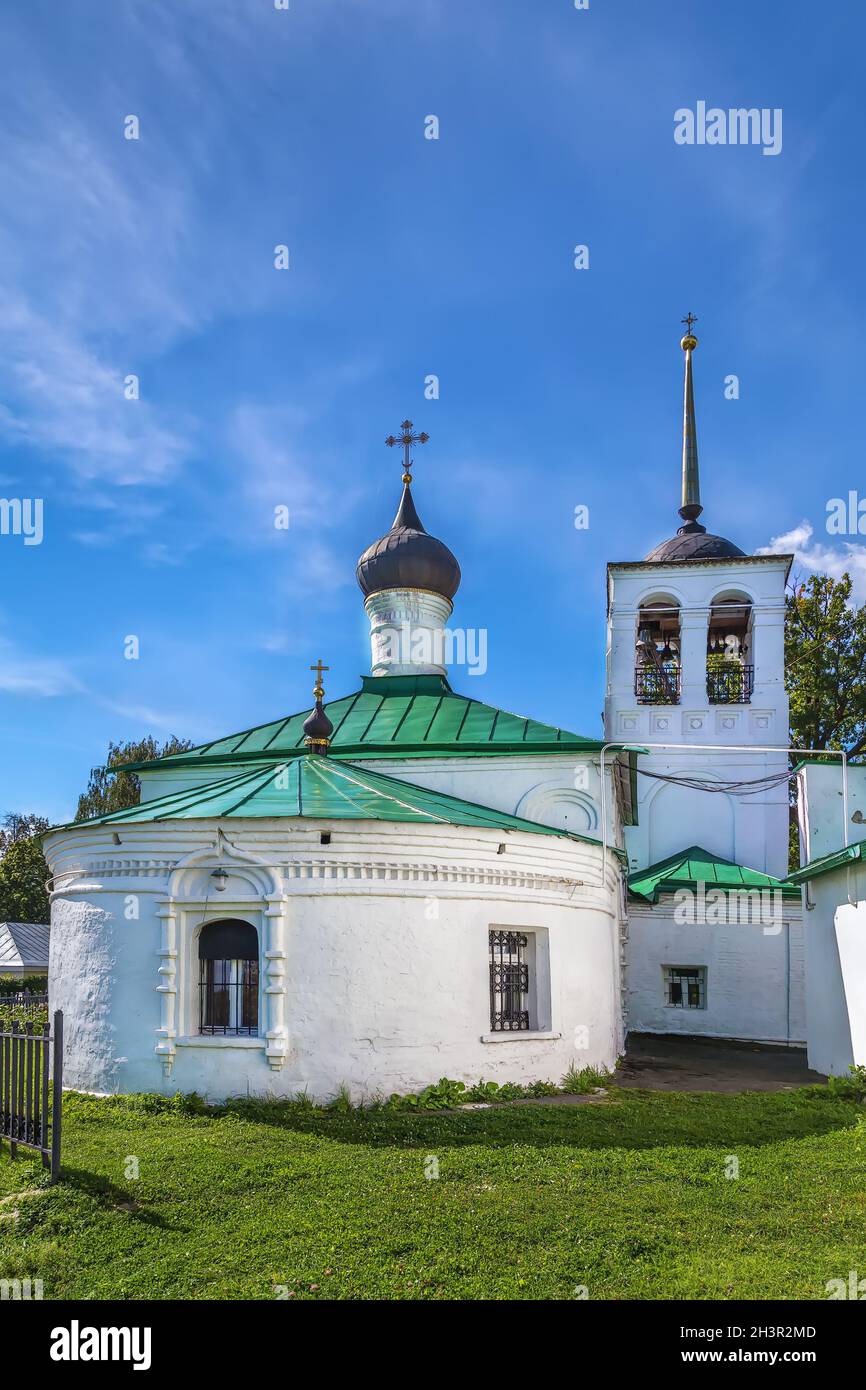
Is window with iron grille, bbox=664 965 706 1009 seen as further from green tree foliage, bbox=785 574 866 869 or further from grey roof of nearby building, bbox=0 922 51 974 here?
grey roof of nearby building, bbox=0 922 51 974

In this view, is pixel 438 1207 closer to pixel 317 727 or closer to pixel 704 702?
pixel 317 727

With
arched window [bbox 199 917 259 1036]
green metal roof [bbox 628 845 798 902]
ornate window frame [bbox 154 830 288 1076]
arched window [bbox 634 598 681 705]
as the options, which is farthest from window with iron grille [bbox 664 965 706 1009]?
ornate window frame [bbox 154 830 288 1076]

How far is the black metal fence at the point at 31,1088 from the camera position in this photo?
7.42m

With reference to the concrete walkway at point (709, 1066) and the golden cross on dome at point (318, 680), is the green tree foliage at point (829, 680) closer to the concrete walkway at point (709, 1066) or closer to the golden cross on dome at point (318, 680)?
the concrete walkway at point (709, 1066)

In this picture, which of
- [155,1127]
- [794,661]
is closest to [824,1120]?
[155,1127]

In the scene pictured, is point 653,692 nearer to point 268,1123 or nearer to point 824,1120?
point 824,1120

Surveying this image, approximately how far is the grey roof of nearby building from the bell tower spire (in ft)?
80.9

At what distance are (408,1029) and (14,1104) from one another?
3950 millimetres

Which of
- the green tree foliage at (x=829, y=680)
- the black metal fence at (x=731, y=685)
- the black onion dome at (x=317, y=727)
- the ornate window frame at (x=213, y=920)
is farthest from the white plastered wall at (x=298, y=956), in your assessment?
the green tree foliage at (x=829, y=680)

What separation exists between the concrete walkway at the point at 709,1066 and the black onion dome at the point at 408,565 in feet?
32.8

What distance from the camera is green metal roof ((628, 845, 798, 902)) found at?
19.4 m

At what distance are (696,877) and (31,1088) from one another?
1480cm

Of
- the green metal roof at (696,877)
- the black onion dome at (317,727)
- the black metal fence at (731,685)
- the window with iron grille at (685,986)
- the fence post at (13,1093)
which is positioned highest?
the black metal fence at (731,685)

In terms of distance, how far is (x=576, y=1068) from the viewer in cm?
1212
